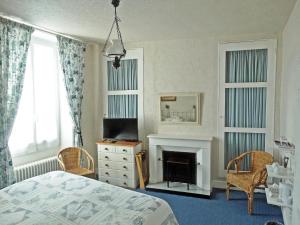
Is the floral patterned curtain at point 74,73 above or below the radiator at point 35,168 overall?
above

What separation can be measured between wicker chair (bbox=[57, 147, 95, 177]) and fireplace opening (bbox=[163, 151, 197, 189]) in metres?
1.28

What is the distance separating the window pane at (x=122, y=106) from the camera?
4607mm

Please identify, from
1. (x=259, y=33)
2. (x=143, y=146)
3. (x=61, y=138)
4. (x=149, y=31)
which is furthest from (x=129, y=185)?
(x=259, y=33)

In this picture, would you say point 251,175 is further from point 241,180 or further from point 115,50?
point 115,50

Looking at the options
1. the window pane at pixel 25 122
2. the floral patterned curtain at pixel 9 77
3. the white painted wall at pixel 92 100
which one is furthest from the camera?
the white painted wall at pixel 92 100

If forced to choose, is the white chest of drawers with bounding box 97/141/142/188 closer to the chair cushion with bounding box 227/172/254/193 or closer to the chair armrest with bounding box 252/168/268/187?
the chair cushion with bounding box 227/172/254/193

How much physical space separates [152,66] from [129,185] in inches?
86.0

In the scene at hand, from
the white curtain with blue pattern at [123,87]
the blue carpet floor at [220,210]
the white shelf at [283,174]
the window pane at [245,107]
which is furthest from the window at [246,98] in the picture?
the white curtain with blue pattern at [123,87]

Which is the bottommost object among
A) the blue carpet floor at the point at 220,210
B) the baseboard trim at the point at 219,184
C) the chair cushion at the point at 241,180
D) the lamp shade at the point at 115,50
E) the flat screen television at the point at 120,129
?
the blue carpet floor at the point at 220,210

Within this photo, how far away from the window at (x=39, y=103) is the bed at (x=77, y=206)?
1316 millimetres

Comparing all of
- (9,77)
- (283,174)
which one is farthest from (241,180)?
(9,77)

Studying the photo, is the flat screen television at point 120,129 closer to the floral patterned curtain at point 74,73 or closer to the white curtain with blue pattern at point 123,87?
the white curtain with blue pattern at point 123,87

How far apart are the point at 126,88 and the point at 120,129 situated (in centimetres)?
82

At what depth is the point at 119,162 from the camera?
14.0ft
